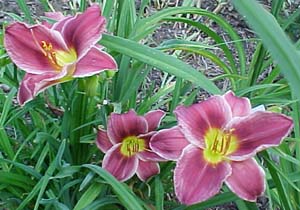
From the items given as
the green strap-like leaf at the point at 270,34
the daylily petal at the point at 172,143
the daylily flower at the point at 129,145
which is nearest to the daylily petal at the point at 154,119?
the daylily flower at the point at 129,145

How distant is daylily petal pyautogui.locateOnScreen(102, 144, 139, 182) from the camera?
1.11 meters

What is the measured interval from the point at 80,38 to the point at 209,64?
0.89 m

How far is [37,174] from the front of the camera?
3.93 feet

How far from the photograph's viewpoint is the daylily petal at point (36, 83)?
3.19ft

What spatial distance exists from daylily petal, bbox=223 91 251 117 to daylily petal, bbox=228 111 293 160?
0.02m

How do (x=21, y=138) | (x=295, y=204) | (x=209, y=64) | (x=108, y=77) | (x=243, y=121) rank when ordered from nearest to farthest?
(x=243, y=121)
(x=108, y=77)
(x=295, y=204)
(x=21, y=138)
(x=209, y=64)

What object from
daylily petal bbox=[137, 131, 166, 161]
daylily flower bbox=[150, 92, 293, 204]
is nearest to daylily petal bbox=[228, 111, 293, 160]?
daylily flower bbox=[150, 92, 293, 204]

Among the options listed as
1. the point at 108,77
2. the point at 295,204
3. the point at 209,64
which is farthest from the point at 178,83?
the point at 209,64

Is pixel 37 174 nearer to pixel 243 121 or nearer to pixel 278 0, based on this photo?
pixel 243 121

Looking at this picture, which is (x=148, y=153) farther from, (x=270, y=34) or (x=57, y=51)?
(x=270, y=34)

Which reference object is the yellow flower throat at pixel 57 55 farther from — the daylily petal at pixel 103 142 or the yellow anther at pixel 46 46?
the daylily petal at pixel 103 142

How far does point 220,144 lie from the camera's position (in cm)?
→ 99

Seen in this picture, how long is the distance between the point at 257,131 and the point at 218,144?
64 millimetres

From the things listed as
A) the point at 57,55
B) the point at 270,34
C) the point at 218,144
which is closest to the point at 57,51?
the point at 57,55
